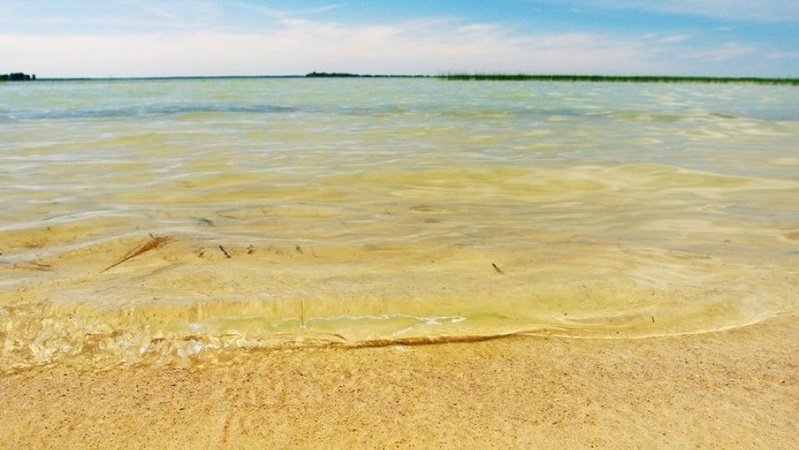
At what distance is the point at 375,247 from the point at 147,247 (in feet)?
3.74

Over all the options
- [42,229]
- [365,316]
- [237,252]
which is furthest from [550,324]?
[42,229]

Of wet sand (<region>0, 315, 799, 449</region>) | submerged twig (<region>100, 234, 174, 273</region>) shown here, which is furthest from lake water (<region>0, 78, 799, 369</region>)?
wet sand (<region>0, 315, 799, 449</region>)

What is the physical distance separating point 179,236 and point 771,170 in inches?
214

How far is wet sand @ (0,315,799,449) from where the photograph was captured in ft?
4.64

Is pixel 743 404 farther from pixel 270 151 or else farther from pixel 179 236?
pixel 270 151

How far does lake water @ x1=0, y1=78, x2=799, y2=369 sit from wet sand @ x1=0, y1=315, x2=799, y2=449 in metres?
0.14

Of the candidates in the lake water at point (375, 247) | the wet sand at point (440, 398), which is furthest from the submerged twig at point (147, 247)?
the wet sand at point (440, 398)

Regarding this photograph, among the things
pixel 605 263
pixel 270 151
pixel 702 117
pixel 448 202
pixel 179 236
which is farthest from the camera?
pixel 702 117

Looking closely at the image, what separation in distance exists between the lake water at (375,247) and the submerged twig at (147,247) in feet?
0.05

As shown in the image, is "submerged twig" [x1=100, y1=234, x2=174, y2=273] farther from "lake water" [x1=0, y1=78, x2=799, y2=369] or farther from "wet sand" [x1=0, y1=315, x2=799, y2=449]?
"wet sand" [x1=0, y1=315, x2=799, y2=449]

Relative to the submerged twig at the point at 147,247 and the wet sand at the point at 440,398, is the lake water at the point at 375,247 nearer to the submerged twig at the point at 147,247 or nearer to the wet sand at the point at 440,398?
the submerged twig at the point at 147,247

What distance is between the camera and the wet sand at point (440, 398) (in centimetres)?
141

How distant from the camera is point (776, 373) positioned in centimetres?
170

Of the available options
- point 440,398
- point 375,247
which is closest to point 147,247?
point 375,247
